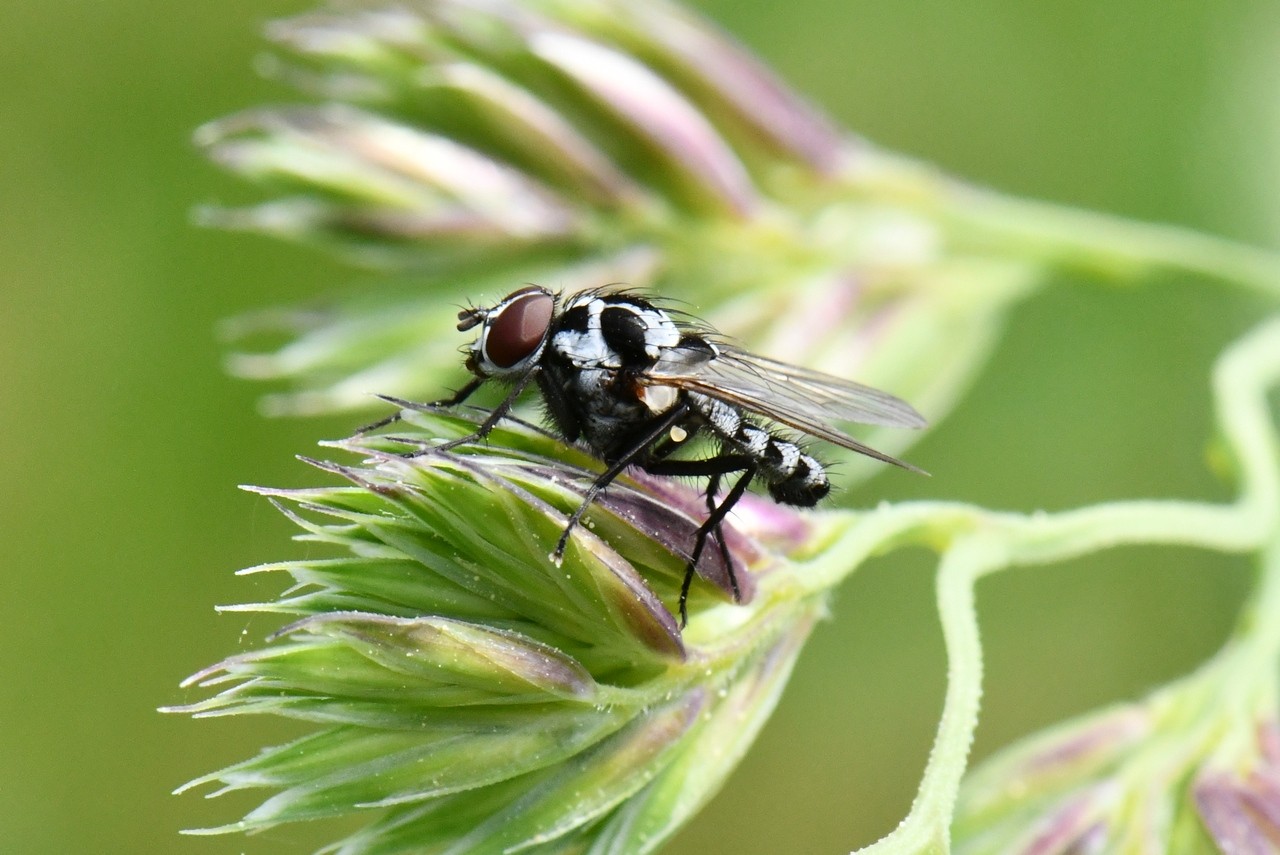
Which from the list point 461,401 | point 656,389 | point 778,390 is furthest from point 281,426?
point 778,390

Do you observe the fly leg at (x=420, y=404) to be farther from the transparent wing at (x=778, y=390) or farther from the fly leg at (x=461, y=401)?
the transparent wing at (x=778, y=390)

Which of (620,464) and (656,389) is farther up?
(656,389)

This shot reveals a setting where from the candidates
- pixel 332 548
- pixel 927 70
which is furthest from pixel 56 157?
pixel 927 70

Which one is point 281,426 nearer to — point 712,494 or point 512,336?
point 512,336

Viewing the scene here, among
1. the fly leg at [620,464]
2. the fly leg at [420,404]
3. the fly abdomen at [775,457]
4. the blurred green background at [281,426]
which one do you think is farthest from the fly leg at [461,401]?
the blurred green background at [281,426]

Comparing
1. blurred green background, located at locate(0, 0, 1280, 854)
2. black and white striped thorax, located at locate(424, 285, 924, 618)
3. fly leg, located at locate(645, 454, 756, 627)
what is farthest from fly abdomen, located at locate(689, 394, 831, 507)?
blurred green background, located at locate(0, 0, 1280, 854)

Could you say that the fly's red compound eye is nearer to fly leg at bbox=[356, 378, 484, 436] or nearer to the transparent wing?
fly leg at bbox=[356, 378, 484, 436]
